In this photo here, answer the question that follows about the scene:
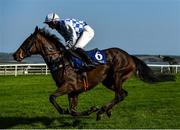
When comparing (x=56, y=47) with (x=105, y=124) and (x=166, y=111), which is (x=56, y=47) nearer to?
(x=105, y=124)

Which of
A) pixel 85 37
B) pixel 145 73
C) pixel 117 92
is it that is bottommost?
pixel 117 92

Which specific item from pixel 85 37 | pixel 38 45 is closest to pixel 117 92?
pixel 85 37

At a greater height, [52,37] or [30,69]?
[30,69]

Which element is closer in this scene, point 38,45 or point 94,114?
point 38,45

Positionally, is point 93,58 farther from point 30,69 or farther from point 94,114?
point 30,69

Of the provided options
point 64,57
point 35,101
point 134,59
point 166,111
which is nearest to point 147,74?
point 134,59

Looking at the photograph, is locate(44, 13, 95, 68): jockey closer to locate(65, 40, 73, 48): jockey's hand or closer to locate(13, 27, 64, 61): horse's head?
locate(65, 40, 73, 48): jockey's hand

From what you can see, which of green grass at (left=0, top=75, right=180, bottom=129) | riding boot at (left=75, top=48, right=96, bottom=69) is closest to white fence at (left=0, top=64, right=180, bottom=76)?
green grass at (left=0, top=75, right=180, bottom=129)

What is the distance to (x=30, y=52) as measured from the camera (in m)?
10.3

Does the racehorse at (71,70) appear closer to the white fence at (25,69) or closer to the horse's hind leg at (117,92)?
the horse's hind leg at (117,92)

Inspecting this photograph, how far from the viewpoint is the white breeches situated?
34.3 ft

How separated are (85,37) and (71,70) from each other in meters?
0.80

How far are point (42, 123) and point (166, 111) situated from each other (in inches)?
131

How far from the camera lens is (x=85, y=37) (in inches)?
413
